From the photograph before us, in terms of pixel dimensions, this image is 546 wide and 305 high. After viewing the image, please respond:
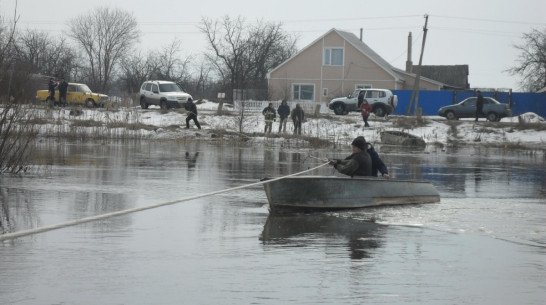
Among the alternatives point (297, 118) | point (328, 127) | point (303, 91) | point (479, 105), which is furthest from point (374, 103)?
point (303, 91)

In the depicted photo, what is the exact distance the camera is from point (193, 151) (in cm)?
3391

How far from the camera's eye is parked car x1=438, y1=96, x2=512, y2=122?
159 ft

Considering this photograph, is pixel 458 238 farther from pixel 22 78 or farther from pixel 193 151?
pixel 193 151

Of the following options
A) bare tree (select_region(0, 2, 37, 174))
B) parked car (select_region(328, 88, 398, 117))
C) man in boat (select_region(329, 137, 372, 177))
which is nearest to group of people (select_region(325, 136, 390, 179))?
man in boat (select_region(329, 137, 372, 177))

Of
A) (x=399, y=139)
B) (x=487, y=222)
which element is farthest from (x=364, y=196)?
(x=399, y=139)

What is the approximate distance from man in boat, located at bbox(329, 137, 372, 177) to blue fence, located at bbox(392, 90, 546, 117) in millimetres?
41568

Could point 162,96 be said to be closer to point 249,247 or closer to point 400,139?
point 400,139

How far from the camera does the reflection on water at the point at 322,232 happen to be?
40.8 feet

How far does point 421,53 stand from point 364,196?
4357cm

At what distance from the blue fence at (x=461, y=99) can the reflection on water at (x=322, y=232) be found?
43.1 meters

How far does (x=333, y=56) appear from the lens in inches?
2581

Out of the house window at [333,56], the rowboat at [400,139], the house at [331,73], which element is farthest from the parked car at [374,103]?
the house window at [333,56]

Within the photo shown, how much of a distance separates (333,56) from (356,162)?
50226 mm

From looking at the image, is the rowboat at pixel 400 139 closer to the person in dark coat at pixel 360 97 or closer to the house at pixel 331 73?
the person in dark coat at pixel 360 97
